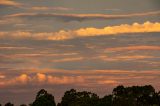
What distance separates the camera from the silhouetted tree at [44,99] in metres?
154

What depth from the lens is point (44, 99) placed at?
155750 millimetres

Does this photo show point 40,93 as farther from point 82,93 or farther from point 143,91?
point 143,91

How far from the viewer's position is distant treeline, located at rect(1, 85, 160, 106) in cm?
13674

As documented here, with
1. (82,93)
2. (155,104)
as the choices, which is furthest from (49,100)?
(155,104)

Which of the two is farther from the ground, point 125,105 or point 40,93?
point 40,93

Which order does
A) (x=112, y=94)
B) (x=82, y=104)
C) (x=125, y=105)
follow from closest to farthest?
(x=125, y=105)
(x=82, y=104)
(x=112, y=94)

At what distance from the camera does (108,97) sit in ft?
459

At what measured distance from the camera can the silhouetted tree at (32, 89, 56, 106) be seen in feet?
504

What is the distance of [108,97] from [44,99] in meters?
25.6

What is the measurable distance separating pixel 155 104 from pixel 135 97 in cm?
718

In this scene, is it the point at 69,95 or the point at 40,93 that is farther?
the point at 40,93

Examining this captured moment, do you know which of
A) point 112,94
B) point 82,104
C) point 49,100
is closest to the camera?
point 82,104

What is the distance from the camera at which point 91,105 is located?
134250 millimetres

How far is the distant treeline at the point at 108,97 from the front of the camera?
5383 inches
